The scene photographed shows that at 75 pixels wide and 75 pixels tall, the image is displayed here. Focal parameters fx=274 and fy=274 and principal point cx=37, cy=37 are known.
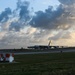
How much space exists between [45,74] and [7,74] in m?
3.70

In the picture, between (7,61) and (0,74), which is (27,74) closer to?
(0,74)

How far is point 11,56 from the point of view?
48031mm

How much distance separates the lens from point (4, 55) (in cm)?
4844

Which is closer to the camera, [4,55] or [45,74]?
[45,74]

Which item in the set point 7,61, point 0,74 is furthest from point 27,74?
point 7,61

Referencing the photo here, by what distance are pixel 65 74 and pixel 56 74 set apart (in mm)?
856

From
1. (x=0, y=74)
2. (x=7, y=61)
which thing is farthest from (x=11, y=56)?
(x=0, y=74)

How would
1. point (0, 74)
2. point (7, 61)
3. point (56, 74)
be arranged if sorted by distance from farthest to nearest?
point (7, 61), point (0, 74), point (56, 74)

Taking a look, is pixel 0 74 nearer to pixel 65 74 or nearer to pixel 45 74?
pixel 45 74

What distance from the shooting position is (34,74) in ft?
82.8

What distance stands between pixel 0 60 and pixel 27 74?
23147 millimetres

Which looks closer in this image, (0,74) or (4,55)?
(0,74)

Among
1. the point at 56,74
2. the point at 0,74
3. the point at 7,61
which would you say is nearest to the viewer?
the point at 56,74

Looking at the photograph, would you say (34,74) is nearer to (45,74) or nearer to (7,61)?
(45,74)
